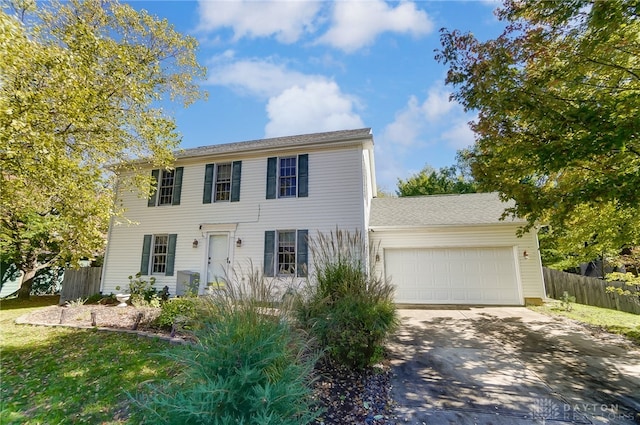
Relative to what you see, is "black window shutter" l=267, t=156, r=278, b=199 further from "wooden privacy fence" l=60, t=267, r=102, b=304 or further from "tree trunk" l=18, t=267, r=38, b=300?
"tree trunk" l=18, t=267, r=38, b=300

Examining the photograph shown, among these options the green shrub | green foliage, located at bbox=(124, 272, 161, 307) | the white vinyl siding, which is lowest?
the green shrub

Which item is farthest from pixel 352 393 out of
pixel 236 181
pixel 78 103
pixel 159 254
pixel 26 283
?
pixel 26 283

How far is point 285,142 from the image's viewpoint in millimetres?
10688

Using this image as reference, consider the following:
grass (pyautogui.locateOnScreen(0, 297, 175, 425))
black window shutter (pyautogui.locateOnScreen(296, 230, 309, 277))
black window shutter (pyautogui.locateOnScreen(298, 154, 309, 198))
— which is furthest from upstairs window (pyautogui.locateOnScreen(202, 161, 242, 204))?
grass (pyautogui.locateOnScreen(0, 297, 175, 425))

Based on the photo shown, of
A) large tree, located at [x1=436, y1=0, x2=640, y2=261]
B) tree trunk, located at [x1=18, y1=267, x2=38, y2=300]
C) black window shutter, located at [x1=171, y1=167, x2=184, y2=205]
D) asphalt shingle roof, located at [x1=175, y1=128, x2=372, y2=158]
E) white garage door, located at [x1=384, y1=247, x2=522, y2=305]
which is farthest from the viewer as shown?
tree trunk, located at [x1=18, y1=267, x2=38, y2=300]

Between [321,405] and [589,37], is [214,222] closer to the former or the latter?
[321,405]

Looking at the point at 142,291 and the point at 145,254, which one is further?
the point at 145,254

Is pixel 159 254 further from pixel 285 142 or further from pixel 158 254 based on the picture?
Answer: pixel 285 142

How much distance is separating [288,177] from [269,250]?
2.67 meters

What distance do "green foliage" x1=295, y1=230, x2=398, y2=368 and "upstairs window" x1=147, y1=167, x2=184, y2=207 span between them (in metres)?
8.39

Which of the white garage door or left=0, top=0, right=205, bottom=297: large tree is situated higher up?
left=0, top=0, right=205, bottom=297: large tree

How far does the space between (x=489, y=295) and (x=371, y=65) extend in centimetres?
870

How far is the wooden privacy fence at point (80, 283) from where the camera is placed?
34.8 ft

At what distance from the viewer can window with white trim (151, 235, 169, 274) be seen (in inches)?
411
